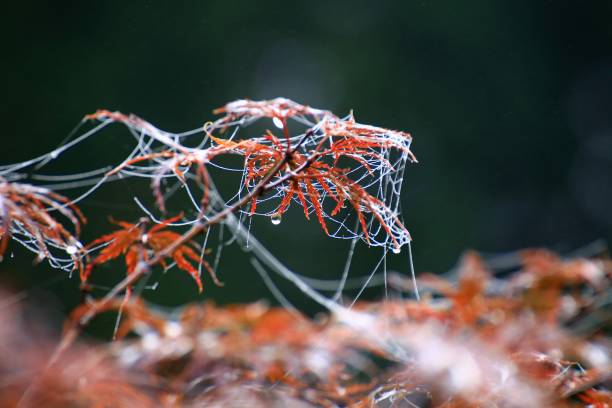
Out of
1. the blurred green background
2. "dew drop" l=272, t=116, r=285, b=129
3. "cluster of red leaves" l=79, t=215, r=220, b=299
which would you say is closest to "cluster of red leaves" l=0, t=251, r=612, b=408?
"cluster of red leaves" l=79, t=215, r=220, b=299

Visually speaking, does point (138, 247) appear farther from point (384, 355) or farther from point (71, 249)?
point (384, 355)

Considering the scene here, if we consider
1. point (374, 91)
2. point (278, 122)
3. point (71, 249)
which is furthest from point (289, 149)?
point (374, 91)

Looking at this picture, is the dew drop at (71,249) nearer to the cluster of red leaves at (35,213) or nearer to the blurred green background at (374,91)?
the cluster of red leaves at (35,213)

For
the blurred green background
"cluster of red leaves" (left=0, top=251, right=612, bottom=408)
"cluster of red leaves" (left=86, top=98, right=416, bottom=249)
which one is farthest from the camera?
the blurred green background

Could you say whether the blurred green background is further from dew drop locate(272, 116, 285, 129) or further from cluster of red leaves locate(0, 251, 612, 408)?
dew drop locate(272, 116, 285, 129)

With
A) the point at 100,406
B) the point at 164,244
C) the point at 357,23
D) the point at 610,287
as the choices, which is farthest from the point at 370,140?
the point at 357,23

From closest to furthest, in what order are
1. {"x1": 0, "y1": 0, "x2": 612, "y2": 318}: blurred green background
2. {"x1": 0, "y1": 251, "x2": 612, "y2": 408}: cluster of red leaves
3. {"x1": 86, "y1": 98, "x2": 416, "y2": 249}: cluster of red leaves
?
{"x1": 86, "y1": 98, "x2": 416, "y2": 249}: cluster of red leaves
{"x1": 0, "y1": 251, "x2": 612, "y2": 408}: cluster of red leaves
{"x1": 0, "y1": 0, "x2": 612, "y2": 318}: blurred green background

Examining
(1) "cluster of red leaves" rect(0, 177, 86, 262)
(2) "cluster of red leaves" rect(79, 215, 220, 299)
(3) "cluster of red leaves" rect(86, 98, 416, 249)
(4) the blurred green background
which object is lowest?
(4) the blurred green background
